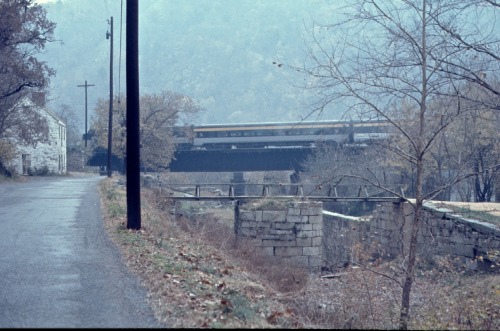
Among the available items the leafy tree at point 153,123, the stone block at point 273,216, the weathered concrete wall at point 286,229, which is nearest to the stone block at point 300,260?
the weathered concrete wall at point 286,229

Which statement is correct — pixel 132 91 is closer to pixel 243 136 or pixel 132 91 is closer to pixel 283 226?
pixel 283 226

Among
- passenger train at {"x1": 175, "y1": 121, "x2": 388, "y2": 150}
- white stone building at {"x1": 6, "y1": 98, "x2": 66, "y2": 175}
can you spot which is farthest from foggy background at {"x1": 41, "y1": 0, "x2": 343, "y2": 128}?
passenger train at {"x1": 175, "y1": 121, "x2": 388, "y2": 150}

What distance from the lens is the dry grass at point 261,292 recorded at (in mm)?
→ 7754

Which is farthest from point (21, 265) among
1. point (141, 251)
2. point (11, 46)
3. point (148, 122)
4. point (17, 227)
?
point (148, 122)

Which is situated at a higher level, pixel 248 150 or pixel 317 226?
pixel 248 150

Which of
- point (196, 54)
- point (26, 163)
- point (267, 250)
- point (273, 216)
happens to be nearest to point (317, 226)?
point (273, 216)

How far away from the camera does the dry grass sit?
7.75 meters

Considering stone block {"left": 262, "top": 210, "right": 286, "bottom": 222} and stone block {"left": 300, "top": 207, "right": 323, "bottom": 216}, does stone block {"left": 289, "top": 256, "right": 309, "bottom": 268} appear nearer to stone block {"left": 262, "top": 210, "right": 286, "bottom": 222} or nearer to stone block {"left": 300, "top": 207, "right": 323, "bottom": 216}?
stone block {"left": 262, "top": 210, "right": 286, "bottom": 222}

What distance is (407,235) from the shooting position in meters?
22.3

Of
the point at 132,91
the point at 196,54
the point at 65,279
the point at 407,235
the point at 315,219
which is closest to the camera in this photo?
the point at 65,279

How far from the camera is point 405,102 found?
41.0 feet

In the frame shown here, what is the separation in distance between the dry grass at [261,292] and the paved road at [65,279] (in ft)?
1.11

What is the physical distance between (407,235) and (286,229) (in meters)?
4.63

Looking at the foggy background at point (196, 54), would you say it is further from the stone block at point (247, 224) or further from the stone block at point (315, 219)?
the stone block at point (247, 224)
